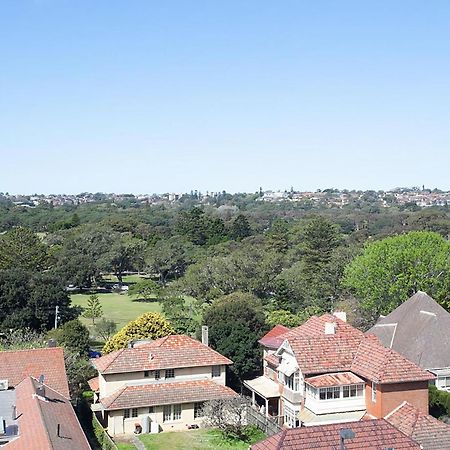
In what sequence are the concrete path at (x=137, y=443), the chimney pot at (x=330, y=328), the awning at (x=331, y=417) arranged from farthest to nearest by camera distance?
the chimney pot at (x=330, y=328) → the concrete path at (x=137, y=443) → the awning at (x=331, y=417)

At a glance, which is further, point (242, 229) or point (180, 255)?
point (242, 229)

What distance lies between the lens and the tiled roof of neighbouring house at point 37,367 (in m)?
34.0

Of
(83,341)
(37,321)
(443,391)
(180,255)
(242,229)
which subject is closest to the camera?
(443,391)

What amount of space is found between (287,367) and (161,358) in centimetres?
717

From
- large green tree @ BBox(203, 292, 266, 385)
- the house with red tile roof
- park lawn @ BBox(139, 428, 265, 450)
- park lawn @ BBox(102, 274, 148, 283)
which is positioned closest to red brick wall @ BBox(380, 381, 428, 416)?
the house with red tile roof

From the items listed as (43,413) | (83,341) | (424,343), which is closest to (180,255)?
(83,341)

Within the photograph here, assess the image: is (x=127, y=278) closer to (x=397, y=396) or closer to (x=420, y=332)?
(x=420, y=332)

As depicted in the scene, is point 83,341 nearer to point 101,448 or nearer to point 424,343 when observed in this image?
point 101,448

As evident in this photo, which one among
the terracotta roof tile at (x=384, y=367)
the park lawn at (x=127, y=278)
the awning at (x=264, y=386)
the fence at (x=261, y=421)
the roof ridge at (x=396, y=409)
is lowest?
the park lawn at (x=127, y=278)

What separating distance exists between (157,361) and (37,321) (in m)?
23.5

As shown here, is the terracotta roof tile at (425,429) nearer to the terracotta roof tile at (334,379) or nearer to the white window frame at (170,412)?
the terracotta roof tile at (334,379)

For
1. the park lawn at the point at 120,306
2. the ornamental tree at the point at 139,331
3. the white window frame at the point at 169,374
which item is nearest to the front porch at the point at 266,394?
the white window frame at the point at 169,374

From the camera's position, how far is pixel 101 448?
32469mm

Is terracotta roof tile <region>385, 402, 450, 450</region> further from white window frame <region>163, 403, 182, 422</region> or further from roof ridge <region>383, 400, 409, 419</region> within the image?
white window frame <region>163, 403, 182, 422</region>
